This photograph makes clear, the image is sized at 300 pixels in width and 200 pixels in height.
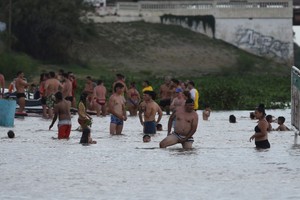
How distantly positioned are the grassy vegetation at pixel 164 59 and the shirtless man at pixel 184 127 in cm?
3910

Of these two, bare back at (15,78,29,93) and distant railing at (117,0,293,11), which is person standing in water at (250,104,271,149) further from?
distant railing at (117,0,293,11)

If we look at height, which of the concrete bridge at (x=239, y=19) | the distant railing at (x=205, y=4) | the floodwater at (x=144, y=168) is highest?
the distant railing at (x=205, y=4)

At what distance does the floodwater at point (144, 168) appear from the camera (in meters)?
16.5

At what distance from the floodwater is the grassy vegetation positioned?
121 feet

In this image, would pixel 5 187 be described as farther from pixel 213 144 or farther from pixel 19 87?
pixel 19 87

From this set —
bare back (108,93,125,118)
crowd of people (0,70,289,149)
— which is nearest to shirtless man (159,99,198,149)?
crowd of people (0,70,289,149)

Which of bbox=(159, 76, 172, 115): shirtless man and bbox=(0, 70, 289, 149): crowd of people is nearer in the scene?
bbox=(0, 70, 289, 149): crowd of people

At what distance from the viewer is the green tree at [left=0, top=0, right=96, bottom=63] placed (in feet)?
232

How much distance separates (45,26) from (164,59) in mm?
12181

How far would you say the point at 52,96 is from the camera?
114 ft

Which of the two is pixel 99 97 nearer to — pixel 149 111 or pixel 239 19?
pixel 149 111

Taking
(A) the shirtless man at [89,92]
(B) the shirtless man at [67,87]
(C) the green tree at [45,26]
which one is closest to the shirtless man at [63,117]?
(B) the shirtless man at [67,87]

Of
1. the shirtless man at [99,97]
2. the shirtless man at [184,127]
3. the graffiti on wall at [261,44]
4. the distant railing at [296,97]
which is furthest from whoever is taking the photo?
the graffiti on wall at [261,44]

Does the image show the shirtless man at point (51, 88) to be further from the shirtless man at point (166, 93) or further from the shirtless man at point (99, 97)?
the shirtless man at point (166, 93)
